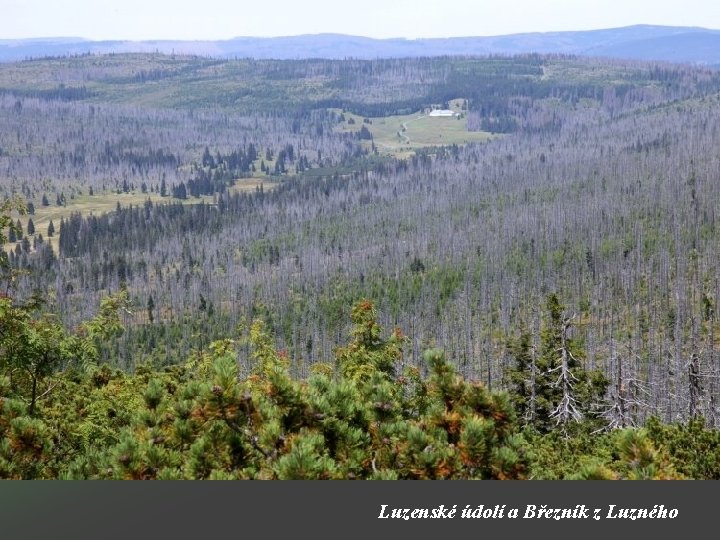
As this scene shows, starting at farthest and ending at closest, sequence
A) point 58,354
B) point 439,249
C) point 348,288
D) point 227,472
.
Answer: point 439,249
point 348,288
point 58,354
point 227,472

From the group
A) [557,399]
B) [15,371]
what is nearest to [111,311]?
[15,371]

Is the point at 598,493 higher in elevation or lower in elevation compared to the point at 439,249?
higher

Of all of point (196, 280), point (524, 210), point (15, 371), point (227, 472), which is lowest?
point (196, 280)

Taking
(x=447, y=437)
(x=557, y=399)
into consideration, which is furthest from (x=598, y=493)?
(x=557, y=399)

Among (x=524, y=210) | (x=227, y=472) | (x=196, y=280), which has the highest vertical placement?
(x=227, y=472)

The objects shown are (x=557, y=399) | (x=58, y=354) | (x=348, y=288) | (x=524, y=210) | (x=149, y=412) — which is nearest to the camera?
(x=149, y=412)

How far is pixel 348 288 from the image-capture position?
145750 millimetres

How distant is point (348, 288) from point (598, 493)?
5365 inches

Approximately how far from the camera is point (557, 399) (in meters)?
46.0

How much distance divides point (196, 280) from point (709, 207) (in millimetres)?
→ 105574

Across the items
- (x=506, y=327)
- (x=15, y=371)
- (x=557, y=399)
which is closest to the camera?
(x=15, y=371)

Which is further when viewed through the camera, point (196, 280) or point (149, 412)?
point (196, 280)

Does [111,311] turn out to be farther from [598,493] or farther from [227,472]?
[598,493]

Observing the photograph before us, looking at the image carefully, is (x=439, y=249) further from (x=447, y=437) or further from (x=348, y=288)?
(x=447, y=437)
